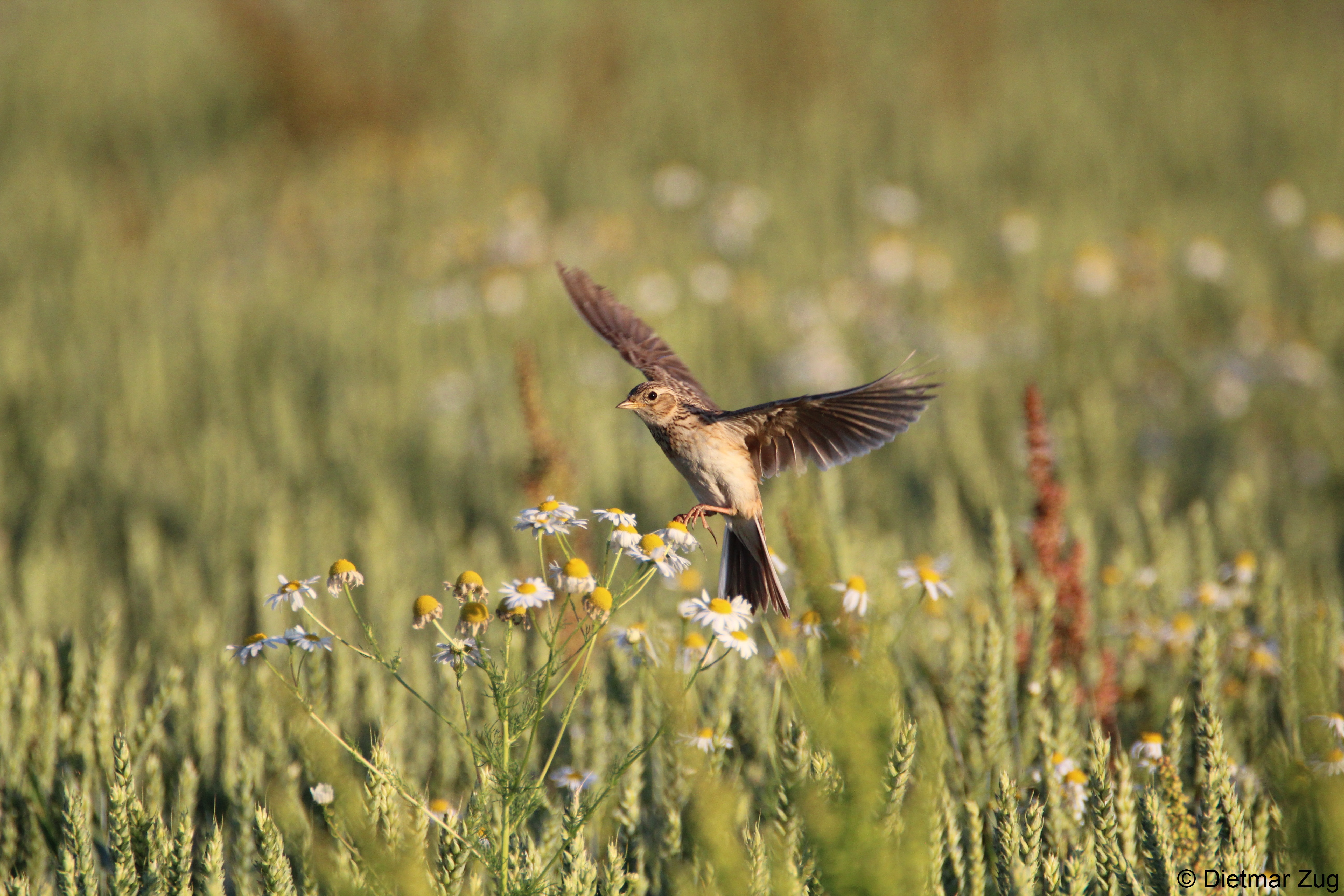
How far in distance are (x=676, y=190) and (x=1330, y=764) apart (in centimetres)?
701

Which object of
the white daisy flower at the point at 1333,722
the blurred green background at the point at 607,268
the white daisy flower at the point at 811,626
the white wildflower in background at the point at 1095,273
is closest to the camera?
the white daisy flower at the point at 1333,722

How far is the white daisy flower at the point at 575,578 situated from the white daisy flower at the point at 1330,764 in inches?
39.7

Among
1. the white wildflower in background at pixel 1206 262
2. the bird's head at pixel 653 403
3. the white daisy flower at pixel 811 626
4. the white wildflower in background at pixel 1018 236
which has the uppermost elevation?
the white wildflower in background at pixel 1018 236

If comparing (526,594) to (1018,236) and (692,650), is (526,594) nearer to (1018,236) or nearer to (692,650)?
(692,650)

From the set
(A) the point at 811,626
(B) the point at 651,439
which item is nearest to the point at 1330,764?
(A) the point at 811,626

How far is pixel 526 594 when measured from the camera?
1.82 metres

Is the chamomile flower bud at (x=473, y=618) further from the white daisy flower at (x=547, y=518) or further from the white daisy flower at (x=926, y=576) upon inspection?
the white daisy flower at (x=926, y=576)

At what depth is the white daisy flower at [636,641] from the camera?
2.09m

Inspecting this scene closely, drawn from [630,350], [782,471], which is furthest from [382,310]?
[782,471]

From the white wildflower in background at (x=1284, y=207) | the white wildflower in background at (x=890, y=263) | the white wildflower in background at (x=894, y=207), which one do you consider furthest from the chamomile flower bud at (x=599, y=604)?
the white wildflower in background at (x=1284, y=207)

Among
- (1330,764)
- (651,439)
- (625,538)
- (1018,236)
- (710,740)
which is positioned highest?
(1018,236)

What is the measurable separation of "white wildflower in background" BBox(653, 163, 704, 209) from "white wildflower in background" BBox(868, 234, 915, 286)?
172cm

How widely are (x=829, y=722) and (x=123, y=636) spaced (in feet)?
10.2

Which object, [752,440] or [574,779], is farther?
[752,440]
